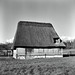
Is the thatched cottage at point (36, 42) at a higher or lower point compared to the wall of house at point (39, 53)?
higher

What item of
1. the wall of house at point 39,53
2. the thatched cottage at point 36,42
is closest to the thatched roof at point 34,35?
the thatched cottage at point 36,42

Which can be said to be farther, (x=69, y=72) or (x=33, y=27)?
(x=33, y=27)

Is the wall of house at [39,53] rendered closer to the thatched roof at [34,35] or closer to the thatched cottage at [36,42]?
the thatched cottage at [36,42]

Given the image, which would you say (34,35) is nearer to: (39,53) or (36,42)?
(36,42)

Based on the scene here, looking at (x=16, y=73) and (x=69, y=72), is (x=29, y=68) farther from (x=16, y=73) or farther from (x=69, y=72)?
(x=69, y=72)

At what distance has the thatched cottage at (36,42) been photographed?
1174 inches

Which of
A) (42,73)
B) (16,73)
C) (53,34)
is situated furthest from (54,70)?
(53,34)

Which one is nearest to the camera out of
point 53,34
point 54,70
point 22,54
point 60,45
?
point 54,70

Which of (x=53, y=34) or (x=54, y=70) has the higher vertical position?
(x=53, y=34)

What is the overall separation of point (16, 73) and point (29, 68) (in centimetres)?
160

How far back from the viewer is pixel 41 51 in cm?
3078

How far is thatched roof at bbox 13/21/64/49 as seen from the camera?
30.3 meters

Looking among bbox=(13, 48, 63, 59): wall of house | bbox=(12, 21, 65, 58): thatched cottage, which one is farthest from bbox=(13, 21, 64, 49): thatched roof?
bbox=(13, 48, 63, 59): wall of house

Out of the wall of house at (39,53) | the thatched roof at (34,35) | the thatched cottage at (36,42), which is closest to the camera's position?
the wall of house at (39,53)
